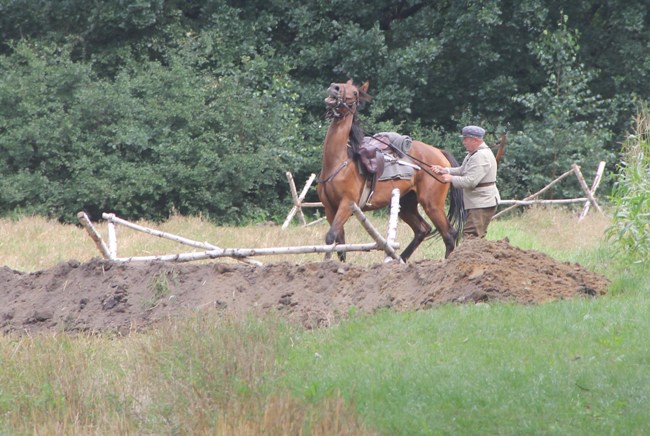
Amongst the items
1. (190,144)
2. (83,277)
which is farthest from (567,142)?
(83,277)

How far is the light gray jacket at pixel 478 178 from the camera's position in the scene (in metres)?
14.6

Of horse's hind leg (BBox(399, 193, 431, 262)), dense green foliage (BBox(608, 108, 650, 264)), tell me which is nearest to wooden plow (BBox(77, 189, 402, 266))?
dense green foliage (BBox(608, 108, 650, 264))

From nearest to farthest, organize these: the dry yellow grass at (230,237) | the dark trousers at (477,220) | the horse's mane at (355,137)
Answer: the dark trousers at (477,220)
the horse's mane at (355,137)
the dry yellow grass at (230,237)

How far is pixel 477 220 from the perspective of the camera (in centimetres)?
1502

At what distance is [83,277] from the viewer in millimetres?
13242

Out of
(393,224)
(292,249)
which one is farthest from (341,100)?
(292,249)

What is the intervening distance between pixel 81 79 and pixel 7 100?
5.68 feet

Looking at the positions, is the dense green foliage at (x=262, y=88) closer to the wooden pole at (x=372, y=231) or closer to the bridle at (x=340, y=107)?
the bridle at (x=340, y=107)

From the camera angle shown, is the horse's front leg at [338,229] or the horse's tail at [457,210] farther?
the horse's tail at [457,210]

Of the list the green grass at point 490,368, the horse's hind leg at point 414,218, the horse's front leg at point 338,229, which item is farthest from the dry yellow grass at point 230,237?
the green grass at point 490,368

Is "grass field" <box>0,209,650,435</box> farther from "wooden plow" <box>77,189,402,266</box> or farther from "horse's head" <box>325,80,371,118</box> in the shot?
"horse's head" <box>325,80,371,118</box>

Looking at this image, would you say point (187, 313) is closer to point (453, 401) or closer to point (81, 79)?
point (453, 401)

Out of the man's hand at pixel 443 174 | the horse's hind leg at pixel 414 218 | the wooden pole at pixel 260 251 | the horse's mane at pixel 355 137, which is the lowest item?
the horse's hind leg at pixel 414 218

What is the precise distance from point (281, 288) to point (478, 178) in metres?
3.53
